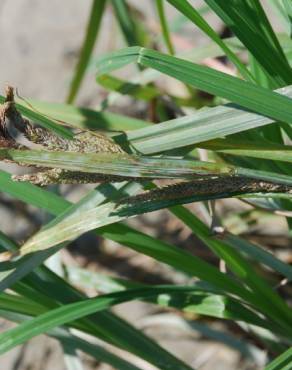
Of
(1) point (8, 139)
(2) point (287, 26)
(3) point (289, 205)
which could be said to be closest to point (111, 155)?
(1) point (8, 139)

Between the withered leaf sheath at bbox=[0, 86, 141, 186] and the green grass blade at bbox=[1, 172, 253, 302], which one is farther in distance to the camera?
the green grass blade at bbox=[1, 172, 253, 302]

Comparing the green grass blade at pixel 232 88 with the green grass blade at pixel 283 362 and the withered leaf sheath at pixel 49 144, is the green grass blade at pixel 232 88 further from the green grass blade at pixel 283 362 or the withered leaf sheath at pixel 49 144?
the green grass blade at pixel 283 362

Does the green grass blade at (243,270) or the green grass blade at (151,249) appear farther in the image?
the green grass blade at (243,270)

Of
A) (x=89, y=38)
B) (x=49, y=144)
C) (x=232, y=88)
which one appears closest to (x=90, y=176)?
(x=49, y=144)

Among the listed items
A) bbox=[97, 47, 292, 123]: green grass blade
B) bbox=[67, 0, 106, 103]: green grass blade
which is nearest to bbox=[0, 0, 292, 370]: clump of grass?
bbox=[97, 47, 292, 123]: green grass blade

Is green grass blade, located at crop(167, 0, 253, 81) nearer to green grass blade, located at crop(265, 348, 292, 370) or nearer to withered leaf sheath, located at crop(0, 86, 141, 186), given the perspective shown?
withered leaf sheath, located at crop(0, 86, 141, 186)

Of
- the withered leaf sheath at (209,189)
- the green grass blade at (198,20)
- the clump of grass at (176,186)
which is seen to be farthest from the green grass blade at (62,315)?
the green grass blade at (198,20)

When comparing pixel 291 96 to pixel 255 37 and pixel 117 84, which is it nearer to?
pixel 255 37

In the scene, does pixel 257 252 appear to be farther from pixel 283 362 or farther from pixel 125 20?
pixel 125 20
